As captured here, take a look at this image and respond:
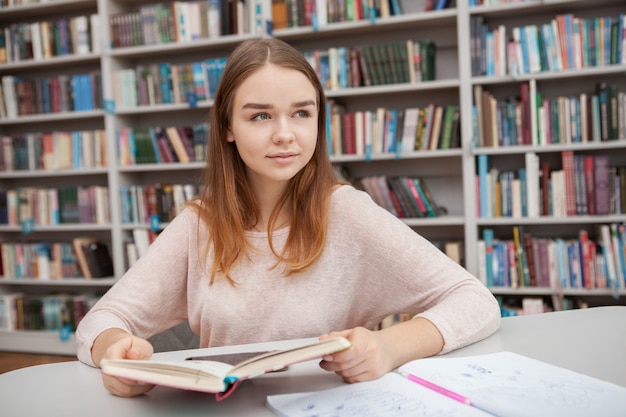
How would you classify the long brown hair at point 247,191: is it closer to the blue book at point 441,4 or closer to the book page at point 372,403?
the book page at point 372,403

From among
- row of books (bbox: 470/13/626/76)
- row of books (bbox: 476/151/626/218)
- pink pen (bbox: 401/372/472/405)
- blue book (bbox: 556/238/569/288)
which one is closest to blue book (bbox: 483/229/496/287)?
row of books (bbox: 476/151/626/218)

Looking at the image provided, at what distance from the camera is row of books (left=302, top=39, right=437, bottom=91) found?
2.99 meters

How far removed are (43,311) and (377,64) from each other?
8.73 ft

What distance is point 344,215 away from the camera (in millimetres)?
1255

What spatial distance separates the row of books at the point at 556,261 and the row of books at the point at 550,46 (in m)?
0.81

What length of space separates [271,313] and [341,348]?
54cm

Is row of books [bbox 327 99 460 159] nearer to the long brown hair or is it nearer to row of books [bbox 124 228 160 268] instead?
row of books [bbox 124 228 160 268]

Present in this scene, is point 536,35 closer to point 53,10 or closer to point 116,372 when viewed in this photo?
point 116,372

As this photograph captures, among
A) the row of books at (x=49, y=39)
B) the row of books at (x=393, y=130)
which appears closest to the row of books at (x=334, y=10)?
the row of books at (x=393, y=130)

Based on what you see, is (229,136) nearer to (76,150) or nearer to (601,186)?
(601,186)

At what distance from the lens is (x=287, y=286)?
4.03ft

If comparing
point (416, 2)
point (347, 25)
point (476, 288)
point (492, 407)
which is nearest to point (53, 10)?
point (347, 25)

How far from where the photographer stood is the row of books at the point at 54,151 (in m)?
3.61

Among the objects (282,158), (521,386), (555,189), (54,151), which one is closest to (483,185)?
(555,189)
